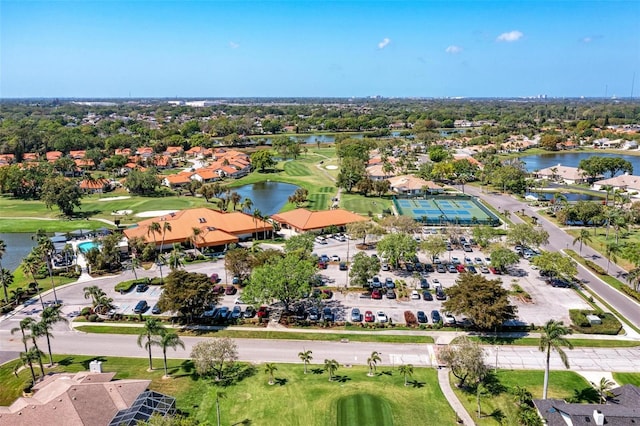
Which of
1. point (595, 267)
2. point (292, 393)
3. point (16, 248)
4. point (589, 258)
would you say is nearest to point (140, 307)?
point (292, 393)

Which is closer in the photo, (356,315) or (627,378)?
(627,378)

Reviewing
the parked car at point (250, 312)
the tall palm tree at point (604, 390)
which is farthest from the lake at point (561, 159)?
the parked car at point (250, 312)

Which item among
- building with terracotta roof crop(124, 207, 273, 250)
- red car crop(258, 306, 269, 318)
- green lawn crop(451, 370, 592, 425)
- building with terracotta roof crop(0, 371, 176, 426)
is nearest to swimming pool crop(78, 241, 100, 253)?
building with terracotta roof crop(124, 207, 273, 250)

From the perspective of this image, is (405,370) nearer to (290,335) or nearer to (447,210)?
(290,335)

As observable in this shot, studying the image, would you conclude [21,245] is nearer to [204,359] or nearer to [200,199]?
[200,199]

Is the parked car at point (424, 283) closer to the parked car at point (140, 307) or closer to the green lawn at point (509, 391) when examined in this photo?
the green lawn at point (509, 391)
